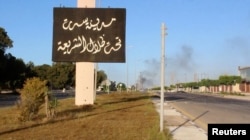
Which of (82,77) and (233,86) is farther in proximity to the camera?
(233,86)

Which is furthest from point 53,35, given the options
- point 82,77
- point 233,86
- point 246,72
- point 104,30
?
point 233,86

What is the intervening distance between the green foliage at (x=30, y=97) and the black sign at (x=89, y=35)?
21.7 ft

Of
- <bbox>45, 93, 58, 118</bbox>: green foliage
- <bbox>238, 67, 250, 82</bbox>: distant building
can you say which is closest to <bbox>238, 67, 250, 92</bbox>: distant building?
<bbox>238, 67, 250, 82</bbox>: distant building

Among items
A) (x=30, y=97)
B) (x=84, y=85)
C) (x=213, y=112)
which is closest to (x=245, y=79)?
(x=213, y=112)

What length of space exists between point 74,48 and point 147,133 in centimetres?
1247

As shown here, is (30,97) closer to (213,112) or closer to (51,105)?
(51,105)

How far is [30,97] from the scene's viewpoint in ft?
63.8

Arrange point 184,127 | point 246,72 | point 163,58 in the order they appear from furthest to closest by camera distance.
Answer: point 246,72
point 184,127
point 163,58

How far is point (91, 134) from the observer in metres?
14.7

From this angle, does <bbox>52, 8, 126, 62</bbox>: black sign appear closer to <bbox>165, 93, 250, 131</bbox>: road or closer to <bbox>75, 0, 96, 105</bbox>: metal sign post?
<bbox>75, 0, 96, 105</bbox>: metal sign post

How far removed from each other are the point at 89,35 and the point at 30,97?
7710mm

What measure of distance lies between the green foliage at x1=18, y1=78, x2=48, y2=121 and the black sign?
660 centimetres

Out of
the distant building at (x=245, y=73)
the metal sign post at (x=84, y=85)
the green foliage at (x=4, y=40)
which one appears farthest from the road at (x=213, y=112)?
the distant building at (x=245, y=73)

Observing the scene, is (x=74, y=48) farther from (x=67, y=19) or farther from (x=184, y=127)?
(x=184, y=127)
